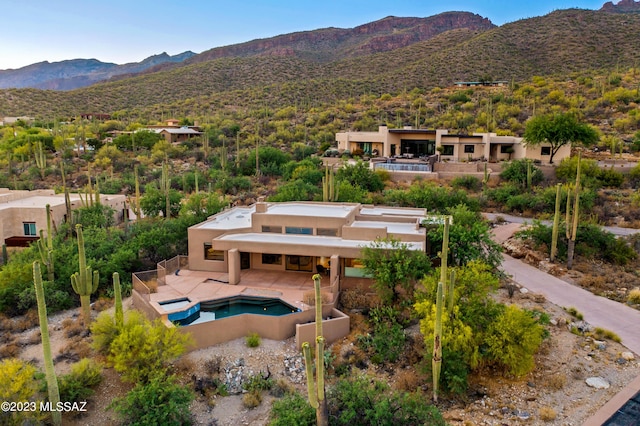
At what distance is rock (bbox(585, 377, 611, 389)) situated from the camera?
563 inches

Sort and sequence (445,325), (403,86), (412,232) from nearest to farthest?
(445,325), (412,232), (403,86)

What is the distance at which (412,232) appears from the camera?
2259cm

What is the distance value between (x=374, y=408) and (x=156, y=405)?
5.85 m

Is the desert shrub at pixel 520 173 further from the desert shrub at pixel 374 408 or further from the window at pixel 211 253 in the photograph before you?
the desert shrub at pixel 374 408

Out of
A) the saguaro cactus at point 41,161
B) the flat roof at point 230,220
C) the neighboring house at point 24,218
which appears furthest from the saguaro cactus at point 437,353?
the saguaro cactus at point 41,161

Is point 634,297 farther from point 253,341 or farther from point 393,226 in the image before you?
point 253,341

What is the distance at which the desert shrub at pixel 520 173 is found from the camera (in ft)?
125

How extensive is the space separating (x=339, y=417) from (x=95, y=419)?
22.8 feet

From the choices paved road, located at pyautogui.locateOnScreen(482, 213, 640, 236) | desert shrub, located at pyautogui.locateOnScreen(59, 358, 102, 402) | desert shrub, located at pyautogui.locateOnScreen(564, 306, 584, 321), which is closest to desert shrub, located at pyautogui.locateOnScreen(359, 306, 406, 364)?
desert shrub, located at pyautogui.locateOnScreen(564, 306, 584, 321)

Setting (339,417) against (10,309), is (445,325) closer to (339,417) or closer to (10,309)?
(339,417)

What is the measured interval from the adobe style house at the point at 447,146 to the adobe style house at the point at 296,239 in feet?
73.7

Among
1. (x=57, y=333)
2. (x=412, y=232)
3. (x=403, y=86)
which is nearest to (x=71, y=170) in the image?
(x=57, y=333)

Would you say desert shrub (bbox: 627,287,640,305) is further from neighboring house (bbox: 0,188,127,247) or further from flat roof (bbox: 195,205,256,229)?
neighboring house (bbox: 0,188,127,247)

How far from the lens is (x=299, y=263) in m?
23.1
